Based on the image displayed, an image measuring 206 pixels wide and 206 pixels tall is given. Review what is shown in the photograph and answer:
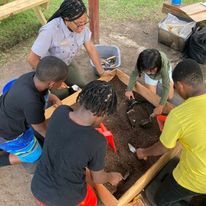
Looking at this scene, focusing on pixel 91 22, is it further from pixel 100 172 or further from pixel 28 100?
pixel 100 172

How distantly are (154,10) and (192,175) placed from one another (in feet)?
13.6

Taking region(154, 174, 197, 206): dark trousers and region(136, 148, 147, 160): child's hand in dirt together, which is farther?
region(136, 148, 147, 160): child's hand in dirt

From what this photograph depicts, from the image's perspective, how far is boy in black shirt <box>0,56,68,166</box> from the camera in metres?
2.12

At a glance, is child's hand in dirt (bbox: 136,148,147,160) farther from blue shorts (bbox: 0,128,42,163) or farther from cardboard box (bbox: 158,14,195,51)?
cardboard box (bbox: 158,14,195,51)

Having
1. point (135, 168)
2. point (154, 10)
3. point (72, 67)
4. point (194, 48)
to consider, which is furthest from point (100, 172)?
point (154, 10)

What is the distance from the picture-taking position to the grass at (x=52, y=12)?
4.79m

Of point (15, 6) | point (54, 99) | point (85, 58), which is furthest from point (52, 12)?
point (54, 99)

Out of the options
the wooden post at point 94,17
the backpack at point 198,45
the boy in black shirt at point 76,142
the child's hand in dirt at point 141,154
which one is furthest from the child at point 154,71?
the wooden post at point 94,17

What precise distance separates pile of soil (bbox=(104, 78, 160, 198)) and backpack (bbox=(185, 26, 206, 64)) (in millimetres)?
1403

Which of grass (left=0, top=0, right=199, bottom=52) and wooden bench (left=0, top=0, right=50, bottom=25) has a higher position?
wooden bench (left=0, top=0, right=50, bottom=25)

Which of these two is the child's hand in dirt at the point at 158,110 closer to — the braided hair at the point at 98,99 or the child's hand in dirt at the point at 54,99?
the child's hand in dirt at the point at 54,99

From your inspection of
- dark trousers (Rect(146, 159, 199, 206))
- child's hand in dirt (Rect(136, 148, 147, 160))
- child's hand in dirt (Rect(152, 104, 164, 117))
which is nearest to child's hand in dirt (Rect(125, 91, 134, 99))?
child's hand in dirt (Rect(152, 104, 164, 117))

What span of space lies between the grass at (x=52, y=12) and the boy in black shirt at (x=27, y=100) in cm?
253

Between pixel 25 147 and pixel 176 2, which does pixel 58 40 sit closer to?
pixel 25 147
